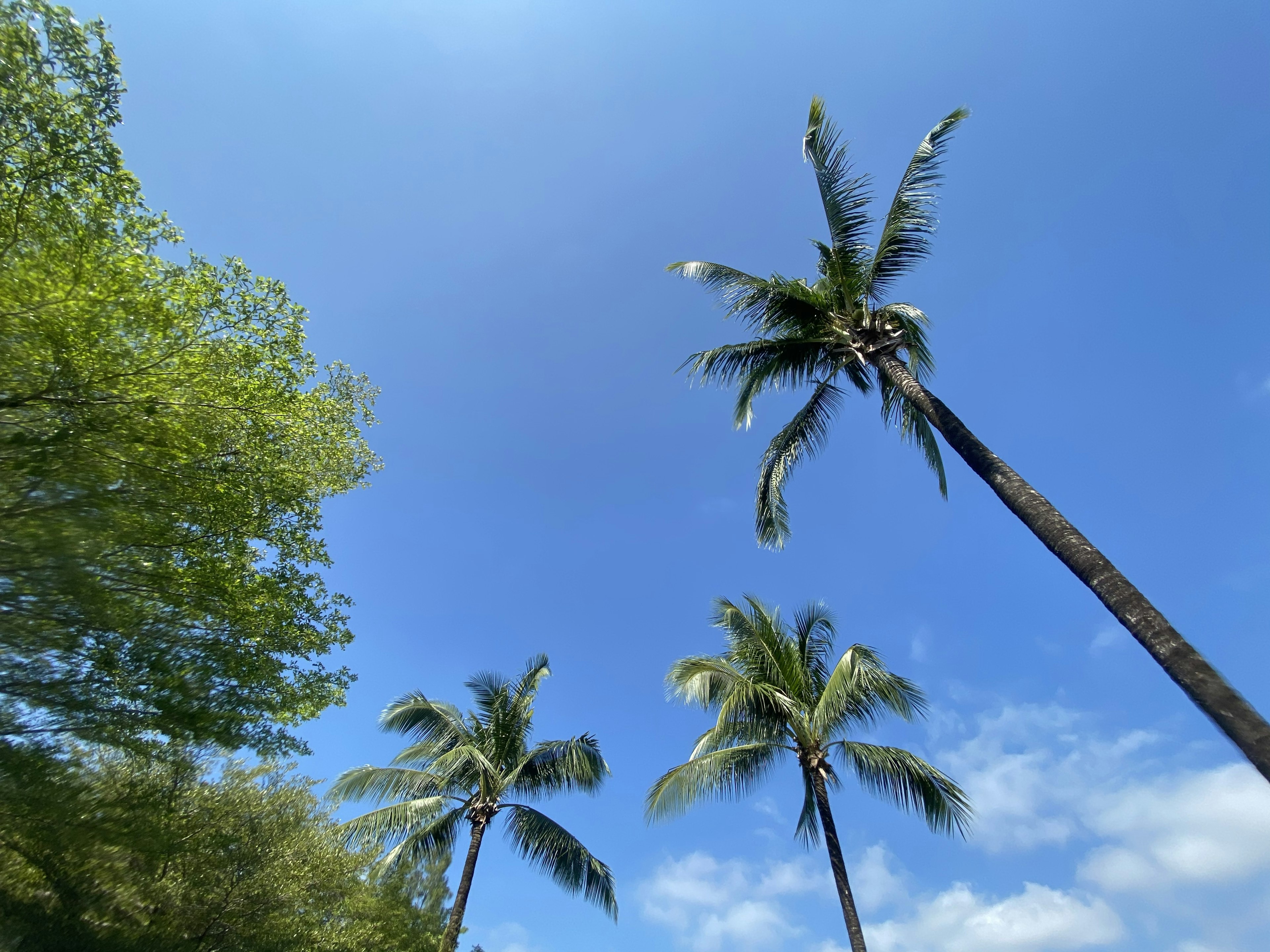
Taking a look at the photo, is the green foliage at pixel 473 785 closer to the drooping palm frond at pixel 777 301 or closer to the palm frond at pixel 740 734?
the palm frond at pixel 740 734

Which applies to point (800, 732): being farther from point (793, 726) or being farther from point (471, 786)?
point (471, 786)

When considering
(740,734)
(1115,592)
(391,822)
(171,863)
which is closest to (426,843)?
(391,822)

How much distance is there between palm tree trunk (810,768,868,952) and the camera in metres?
11.1

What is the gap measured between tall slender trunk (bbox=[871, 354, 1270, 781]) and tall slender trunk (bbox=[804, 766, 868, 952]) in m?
8.34

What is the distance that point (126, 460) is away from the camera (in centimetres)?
746

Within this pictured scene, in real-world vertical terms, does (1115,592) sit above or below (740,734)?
below

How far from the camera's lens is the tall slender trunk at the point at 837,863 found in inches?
439

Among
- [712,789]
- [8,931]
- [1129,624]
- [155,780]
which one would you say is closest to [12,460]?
[155,780]

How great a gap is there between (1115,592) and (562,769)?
1505 centimetres

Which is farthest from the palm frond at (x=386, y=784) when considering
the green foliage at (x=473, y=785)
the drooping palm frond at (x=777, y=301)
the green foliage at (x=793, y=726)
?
the drooping palm frond at (x=777, y=301)

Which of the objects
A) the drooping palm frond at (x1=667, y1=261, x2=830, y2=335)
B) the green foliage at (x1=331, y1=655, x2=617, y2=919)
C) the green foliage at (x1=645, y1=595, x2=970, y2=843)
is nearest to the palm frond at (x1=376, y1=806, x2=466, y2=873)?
the green foliage at (x1=331, y1=655, x2=617, y2=919)

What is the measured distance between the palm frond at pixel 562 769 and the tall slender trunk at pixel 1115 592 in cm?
1341

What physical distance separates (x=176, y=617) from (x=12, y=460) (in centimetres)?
301

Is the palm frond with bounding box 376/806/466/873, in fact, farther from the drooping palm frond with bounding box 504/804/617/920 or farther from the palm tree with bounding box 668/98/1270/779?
the palm tree with bounding box 668/98/1270/779
